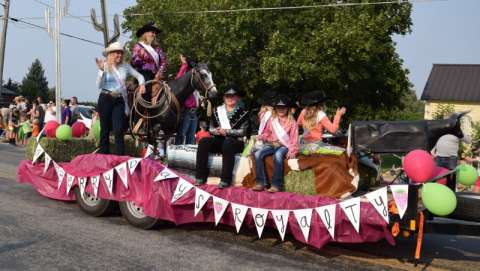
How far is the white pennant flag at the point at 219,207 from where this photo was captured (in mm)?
6070

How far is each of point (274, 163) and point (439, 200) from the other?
192 cm

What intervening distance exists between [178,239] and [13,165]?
26.2ft

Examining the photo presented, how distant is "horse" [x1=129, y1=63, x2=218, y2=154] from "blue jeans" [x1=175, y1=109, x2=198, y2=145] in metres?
0.37

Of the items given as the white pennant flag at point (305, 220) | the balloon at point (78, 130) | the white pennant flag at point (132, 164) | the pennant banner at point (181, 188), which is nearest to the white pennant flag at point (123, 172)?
the white pennant flag at point (132, 164)

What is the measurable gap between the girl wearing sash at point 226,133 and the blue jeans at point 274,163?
0.38 meters

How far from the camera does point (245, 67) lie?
86.8ft

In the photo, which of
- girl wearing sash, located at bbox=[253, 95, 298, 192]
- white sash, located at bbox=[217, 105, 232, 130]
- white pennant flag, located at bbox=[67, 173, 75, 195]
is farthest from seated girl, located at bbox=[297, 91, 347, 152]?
white pennant flag, located at bbox=[67, 173, 75, 195]

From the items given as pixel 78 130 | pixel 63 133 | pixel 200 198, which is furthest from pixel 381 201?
pixel 78 130

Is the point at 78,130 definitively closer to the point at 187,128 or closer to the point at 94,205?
the point at 187,128

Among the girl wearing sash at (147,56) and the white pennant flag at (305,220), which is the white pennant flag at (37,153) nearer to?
the girl wearing sash at (147,56)

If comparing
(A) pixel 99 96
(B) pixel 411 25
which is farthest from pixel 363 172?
(B) pixel 411 25

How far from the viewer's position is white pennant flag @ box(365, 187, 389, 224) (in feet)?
16.4

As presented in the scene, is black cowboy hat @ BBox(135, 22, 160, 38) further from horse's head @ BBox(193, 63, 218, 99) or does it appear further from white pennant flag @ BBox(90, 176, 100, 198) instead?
white pennant flag @ BBox(90, 176, 100, 198)

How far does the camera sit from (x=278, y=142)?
621 centimetres
